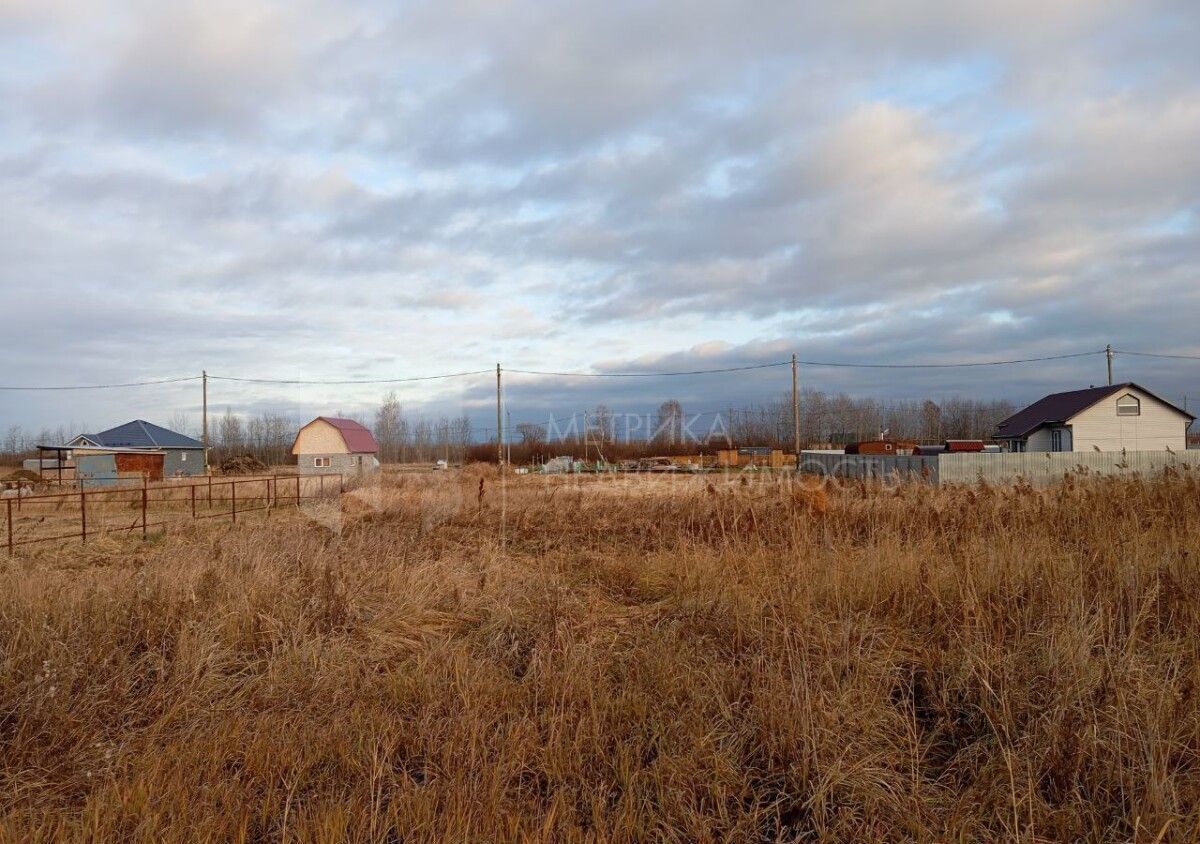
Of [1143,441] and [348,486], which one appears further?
[1143,441]

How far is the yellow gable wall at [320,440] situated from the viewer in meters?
43.7

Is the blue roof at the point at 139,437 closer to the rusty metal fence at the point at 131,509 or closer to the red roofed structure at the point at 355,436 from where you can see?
the red roofed structure at the point at 355,436

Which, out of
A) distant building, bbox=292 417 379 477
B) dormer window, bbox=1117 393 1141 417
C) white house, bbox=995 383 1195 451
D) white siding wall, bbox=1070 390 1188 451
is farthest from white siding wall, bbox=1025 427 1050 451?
distant building, bbox=292 417 379 477

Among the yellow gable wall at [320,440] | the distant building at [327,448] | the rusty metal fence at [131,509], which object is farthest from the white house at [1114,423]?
the yellow gable wall at [320,440]

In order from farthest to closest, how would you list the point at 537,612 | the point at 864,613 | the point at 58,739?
the point at 537,612
the point at 864,613
the point at 58,739

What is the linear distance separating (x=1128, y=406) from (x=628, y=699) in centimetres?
4117

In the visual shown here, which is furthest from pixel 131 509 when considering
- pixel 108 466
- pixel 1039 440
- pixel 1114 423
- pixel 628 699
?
pixel 1114 423

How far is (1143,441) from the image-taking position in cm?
3541

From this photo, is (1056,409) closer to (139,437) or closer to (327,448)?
(327,448)

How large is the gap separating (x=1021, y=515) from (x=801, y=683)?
5427 mm

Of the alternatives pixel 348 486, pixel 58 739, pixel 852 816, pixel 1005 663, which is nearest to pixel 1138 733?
pixel 1005 663

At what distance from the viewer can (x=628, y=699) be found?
12.1 ft

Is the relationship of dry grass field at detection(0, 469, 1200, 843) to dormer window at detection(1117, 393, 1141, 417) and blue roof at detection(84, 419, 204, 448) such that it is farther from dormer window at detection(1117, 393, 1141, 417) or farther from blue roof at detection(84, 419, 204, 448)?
blue roof at detection(84, 419, 204, 448)

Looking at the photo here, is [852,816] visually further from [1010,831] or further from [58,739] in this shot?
[58,739]
